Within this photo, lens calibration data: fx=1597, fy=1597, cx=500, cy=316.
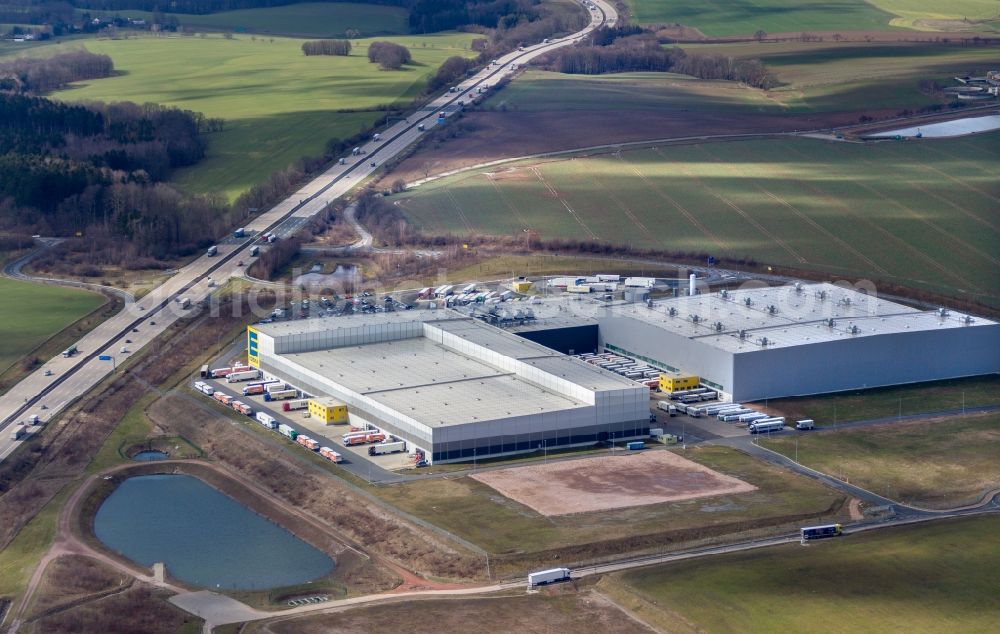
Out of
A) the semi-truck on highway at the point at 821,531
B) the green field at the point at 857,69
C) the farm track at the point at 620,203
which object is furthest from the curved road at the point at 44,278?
the green field at the point at 857,69

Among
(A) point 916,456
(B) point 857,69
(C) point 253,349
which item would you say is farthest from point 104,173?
(B) point 857,69

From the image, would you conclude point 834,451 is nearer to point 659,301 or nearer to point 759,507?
point 759,507

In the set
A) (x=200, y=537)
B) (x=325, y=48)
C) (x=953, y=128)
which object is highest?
(x=325, y=48)

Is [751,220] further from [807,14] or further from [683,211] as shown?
[807,14]

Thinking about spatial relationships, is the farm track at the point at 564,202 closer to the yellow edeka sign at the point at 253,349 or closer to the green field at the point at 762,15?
the yellow edeka sign at the point at 253,349

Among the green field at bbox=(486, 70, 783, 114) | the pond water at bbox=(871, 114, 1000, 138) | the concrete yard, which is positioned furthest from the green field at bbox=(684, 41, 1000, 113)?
the concrete yard

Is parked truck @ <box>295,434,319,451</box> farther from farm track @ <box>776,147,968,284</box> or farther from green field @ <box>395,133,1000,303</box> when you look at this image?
farm track @ <box>776,147,968,284</box>

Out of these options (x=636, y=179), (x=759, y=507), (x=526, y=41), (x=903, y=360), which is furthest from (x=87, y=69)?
(x=759, y=507)
